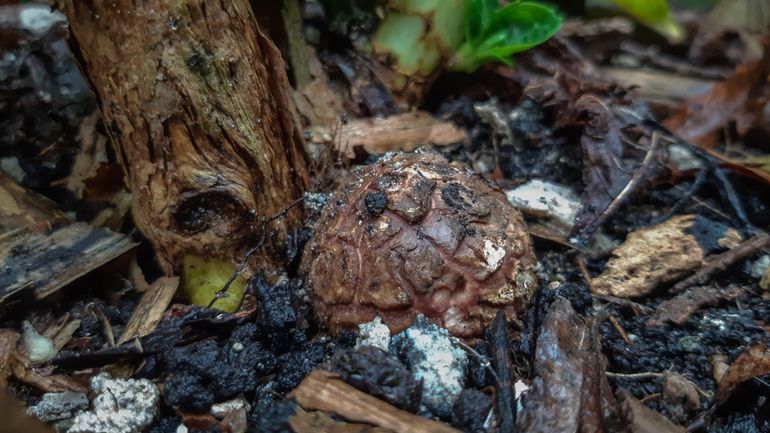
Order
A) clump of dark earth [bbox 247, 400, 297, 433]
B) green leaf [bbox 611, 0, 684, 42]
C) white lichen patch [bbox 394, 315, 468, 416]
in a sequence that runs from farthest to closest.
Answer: green leaf [bbox 611, 0, 684, 42], white lichen patch [bbox 394, 315, 468, 416], clump of dark earth [bbox 247, 400, 297, 433]

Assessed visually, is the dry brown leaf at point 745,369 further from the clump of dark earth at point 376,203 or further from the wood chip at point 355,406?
the clump of dark earth at point 376,203

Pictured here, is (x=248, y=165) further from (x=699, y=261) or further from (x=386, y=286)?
(x=699, y=261)

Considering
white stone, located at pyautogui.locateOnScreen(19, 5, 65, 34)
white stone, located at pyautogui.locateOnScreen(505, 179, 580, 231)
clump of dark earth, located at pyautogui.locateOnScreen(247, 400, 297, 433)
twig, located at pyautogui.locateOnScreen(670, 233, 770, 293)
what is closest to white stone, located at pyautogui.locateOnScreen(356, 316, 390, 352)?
clump of dark earth, located at pyautogui.locateOnScreen(247, 400, 297, 433)

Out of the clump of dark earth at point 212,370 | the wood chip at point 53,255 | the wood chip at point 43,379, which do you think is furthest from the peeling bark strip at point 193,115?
the wood chip at point 43,379

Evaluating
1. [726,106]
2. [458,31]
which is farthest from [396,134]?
[726,106]

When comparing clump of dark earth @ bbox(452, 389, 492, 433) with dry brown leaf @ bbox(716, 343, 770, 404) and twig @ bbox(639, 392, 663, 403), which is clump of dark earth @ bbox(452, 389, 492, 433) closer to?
twig @ bbox(639, 392, 663, 403)

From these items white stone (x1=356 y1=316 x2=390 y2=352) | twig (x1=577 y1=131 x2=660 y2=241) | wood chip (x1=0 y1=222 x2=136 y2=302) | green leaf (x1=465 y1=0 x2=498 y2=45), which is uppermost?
green leaf (x1=465 y1=0 x2=498 y2=45)

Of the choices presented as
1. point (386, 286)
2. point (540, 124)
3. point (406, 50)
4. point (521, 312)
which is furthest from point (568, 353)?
point (406, 50)

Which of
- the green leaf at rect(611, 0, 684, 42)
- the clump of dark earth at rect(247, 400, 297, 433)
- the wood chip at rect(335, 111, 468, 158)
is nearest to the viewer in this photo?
the clump of dark earth at rect(247, 400, 297, 433)

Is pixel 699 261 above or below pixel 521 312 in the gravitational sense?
below
